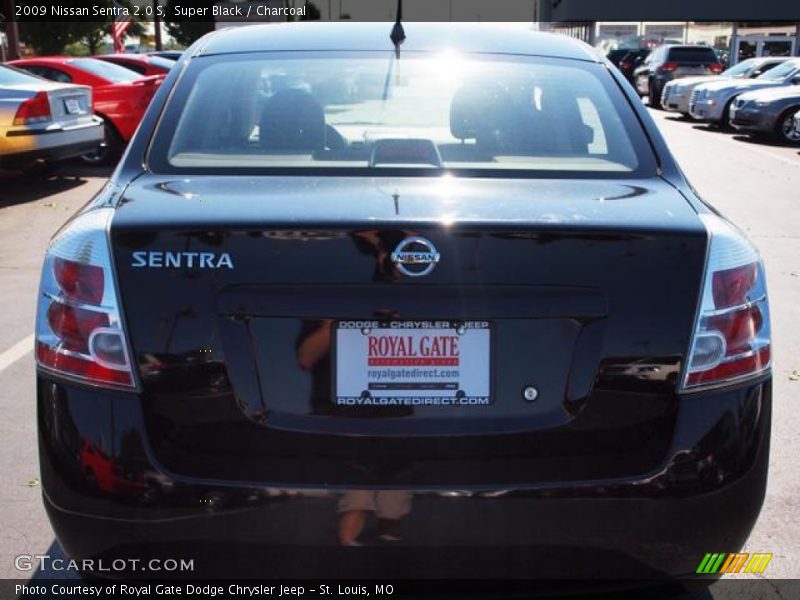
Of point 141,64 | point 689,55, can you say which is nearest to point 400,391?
point 141,64

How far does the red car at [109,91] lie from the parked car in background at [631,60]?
86.3ft

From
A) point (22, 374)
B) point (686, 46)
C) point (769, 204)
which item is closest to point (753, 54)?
point (686, 46)

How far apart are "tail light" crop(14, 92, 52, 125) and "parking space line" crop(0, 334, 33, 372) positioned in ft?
18.8

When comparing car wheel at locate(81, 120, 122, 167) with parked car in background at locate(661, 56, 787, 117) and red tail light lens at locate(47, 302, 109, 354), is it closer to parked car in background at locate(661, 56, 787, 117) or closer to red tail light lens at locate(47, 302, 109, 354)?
red tail light lens at locate(47, 302, 109, 354)

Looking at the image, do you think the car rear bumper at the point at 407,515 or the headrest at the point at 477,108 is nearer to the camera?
the car rear bumper at the point at 407,515

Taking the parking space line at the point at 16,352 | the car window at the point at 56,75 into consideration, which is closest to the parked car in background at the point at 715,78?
the car window at the point at 56,75

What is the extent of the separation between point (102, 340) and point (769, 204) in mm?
9621

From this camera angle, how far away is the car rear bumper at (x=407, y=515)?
2.10 meters

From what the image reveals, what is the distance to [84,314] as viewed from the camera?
2.20 meters

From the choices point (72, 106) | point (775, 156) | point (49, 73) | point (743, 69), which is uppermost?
point (49, 73)

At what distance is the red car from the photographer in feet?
43.7

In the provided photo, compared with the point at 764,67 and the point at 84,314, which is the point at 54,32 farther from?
the point at 84,314

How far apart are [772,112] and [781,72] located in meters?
3.23

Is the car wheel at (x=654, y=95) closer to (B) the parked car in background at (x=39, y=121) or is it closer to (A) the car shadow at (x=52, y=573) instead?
(B) the parked car in background at (x=39, y=121)
